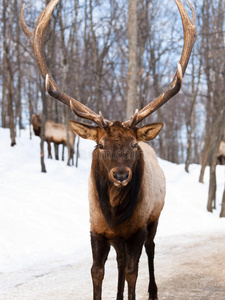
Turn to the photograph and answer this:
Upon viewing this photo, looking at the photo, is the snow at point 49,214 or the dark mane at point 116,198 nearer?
the dark mane at point 116,198

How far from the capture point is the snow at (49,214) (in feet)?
20.8

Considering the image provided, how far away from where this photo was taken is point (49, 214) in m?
8.52

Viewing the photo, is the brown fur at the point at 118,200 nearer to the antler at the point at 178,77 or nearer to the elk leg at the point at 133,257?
the elk leg at the point at 133,257

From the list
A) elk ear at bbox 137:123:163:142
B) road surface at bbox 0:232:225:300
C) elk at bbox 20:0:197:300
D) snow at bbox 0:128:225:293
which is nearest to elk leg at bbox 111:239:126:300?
elk at bbox 20:0:197:300

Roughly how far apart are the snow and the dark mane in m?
2.14

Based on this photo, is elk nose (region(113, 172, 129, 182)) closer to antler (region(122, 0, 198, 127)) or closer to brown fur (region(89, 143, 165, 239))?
brown fur (region(89, 143, 165, 239))

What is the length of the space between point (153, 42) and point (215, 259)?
16941 mm

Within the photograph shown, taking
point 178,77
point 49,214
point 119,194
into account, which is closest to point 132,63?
point 49,214

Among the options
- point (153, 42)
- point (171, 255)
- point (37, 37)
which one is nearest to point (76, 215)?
point (171, 255)

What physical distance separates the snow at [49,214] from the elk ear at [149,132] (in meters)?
2.68

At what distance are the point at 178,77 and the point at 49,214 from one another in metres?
5.61

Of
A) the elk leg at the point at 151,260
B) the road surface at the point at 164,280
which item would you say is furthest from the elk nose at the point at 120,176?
the road surface at the point at 164,280

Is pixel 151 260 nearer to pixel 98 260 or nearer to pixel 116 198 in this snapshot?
pixel 98 260

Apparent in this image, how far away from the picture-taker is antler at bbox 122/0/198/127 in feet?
12.2
